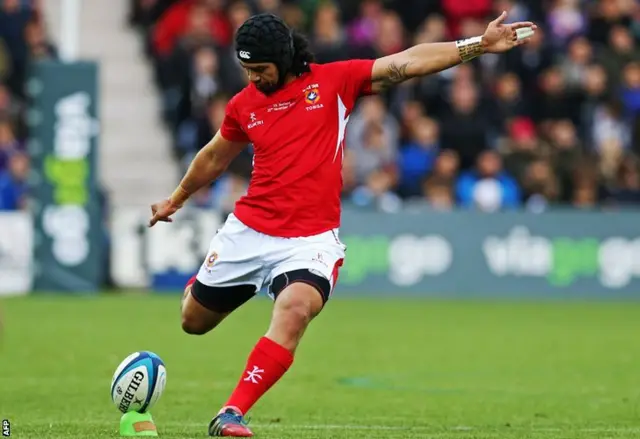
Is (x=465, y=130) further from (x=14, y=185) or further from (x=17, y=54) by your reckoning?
(x=17, y=54)

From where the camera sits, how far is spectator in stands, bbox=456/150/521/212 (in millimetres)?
21422

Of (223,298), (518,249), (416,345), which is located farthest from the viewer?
(518,249)

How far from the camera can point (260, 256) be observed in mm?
8617

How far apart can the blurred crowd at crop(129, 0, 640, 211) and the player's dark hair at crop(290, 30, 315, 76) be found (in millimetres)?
12383

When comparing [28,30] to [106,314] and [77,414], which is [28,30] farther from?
[77,414]

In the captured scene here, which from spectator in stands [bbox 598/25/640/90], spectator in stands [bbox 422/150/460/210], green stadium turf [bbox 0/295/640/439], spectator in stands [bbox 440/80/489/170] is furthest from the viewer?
spectator in stands [bbox 598/25/640/90]

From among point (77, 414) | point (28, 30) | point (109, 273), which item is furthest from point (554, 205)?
point (77, 414)

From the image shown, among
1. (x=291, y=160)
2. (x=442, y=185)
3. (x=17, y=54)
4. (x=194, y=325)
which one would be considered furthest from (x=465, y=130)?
(x=291, y=160)

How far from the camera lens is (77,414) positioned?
9.32m

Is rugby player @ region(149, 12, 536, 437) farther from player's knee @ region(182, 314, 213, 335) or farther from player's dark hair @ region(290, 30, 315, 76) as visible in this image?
player's knee @ region(182, 314, 213, 335)

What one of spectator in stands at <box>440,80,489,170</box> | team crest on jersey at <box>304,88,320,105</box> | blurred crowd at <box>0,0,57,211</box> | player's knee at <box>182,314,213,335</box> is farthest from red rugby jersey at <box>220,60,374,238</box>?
blurred crowd at <box>0,0,57,211</box>

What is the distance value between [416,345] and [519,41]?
691 cm

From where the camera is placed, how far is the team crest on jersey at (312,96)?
338 inches

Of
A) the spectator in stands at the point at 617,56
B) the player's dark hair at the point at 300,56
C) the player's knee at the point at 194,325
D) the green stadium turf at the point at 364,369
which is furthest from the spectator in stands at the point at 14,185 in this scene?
the player's dark hair at the point at 300,56
